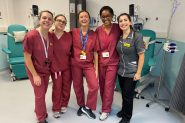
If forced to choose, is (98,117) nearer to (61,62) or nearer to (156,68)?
(61,62)

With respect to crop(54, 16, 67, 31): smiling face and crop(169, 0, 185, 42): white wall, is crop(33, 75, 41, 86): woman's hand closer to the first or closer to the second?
crop(54, 16, 67, 31): smiling face

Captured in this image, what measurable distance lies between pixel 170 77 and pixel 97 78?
1557mm

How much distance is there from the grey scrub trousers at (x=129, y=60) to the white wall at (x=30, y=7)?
2576 millimetres

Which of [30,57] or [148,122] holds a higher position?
[30,57]

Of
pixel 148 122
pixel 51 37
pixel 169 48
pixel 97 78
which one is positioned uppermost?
pixel 51 37

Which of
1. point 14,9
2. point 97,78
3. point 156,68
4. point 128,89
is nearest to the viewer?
point 128,89

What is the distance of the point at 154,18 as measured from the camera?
12.1ft

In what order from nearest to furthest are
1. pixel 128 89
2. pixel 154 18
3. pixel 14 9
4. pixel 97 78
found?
pixel 128 89
pixel 97 78
pixel 154 18
pixel 14 9

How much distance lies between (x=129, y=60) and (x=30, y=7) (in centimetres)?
338

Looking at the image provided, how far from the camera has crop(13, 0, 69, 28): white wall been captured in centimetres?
436

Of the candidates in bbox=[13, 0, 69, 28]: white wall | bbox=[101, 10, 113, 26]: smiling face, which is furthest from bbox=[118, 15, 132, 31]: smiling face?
bbox=[13, 0, 69, 28]: white wall

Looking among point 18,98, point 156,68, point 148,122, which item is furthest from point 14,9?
point 148,122

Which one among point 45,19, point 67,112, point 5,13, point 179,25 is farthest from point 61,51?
point 5,13

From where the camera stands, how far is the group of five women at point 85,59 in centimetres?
206
